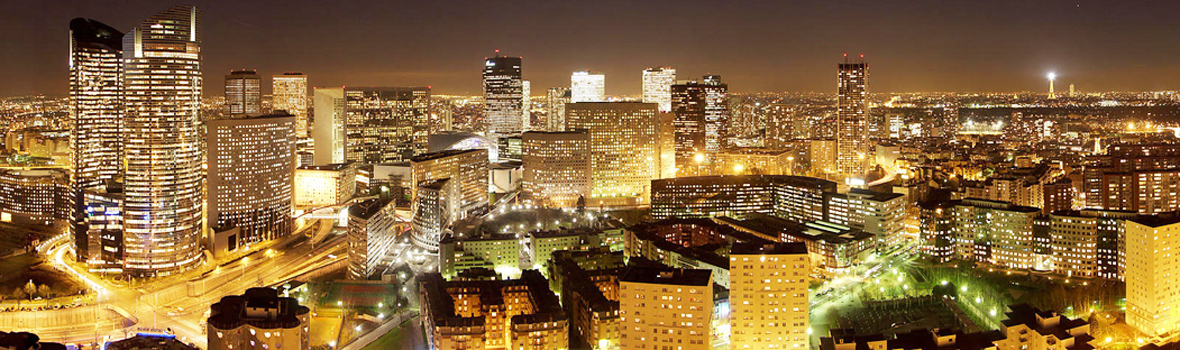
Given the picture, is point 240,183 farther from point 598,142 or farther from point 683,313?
point 683,313

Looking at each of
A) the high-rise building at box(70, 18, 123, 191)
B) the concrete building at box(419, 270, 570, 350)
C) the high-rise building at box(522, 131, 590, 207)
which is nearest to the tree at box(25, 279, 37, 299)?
the high-rise building at box(70, 18, 123, 191)

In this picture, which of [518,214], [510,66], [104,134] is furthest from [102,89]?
[510,66]

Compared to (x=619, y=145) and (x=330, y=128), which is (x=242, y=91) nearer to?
(x=330, y=128)

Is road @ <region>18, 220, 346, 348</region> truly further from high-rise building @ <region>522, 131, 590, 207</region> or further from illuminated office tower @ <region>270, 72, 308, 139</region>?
illuminated office tower @ <region>270, 72, 308, 139</region>

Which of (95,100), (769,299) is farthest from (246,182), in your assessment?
(769,299)

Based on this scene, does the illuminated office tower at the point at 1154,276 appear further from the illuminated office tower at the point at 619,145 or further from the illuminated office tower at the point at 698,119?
the illuminated office tower at the point at 698,119

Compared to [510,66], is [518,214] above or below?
below
